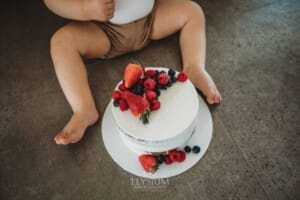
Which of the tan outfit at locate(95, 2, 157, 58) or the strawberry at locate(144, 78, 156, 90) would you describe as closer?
the strawberry at locate(144, 78, 156, 90)

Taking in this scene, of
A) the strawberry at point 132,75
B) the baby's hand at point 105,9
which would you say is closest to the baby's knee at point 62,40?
the baby's hand at point 105,9

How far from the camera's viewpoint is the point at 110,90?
3.36ft

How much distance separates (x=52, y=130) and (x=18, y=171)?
127mm

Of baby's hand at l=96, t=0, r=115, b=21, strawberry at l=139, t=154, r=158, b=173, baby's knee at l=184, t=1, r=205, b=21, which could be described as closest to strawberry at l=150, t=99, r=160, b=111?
strawberry at l=139, t=154, r=158, b=173

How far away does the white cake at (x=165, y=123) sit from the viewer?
2.60 feet

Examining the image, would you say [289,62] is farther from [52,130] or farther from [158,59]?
[52,130]

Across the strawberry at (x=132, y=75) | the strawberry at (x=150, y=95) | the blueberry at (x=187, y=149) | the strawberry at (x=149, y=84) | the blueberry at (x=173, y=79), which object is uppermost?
the strawberry at (x=132, y=75)

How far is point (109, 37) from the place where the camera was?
1.01 metres

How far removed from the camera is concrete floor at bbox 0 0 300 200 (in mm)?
860

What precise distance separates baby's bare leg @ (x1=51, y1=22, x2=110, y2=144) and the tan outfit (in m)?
0.02

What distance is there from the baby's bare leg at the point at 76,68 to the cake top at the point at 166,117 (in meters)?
0.12

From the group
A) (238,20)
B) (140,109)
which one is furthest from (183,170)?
(238,20)

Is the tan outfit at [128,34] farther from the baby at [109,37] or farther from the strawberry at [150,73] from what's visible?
the strawberry at [150,73]

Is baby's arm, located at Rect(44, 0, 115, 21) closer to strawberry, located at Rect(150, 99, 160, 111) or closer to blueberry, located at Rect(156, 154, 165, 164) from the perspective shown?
strawberry, located at Rect(150, 99, 160, 111)
